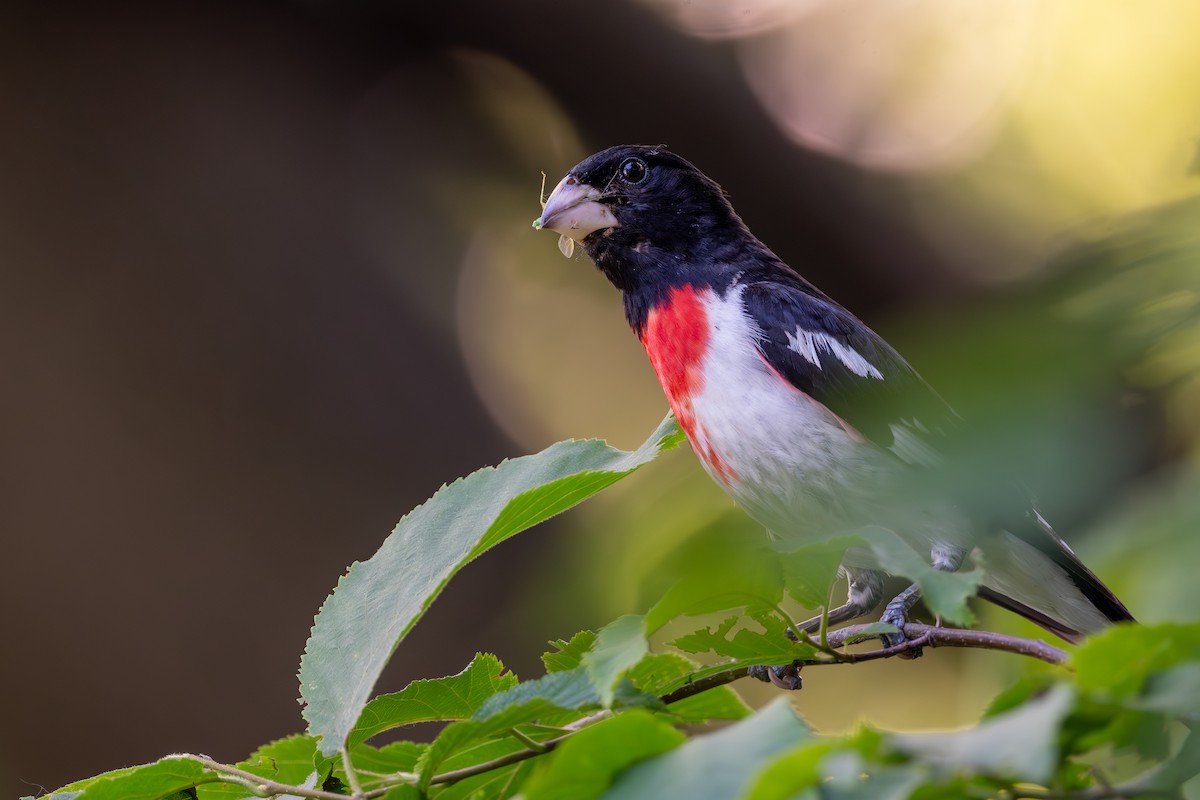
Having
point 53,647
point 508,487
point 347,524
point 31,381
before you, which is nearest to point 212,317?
point 31,381

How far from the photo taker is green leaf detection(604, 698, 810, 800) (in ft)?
1.77

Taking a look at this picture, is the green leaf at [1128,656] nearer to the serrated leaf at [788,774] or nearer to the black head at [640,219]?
the serrated leaf at [788,774]

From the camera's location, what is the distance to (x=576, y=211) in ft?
7.25

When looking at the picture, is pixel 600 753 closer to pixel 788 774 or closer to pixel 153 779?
pixel 788 774

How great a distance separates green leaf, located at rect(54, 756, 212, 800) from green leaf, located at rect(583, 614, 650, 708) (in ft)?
1.23

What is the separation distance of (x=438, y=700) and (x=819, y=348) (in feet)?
3.77

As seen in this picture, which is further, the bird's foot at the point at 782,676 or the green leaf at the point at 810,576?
the bird's foot at the point at 782,676

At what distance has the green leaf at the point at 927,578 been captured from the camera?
Result: 2.36 feet

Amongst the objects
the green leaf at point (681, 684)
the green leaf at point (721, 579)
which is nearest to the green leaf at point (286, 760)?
the green leaf at point (681, 684)

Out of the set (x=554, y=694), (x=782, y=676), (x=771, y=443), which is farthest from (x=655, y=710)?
(x=771, y=443)

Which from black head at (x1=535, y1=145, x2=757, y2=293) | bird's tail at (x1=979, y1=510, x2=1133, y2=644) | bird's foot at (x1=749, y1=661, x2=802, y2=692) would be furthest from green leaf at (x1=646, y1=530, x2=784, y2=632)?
black head at (x1=535, y1=145, x2=757, y2=293)

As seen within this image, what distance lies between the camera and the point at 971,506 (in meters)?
0.38

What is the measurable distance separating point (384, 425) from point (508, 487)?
2.87 meters

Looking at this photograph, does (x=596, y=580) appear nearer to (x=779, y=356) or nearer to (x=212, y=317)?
(x=779, y=356)
